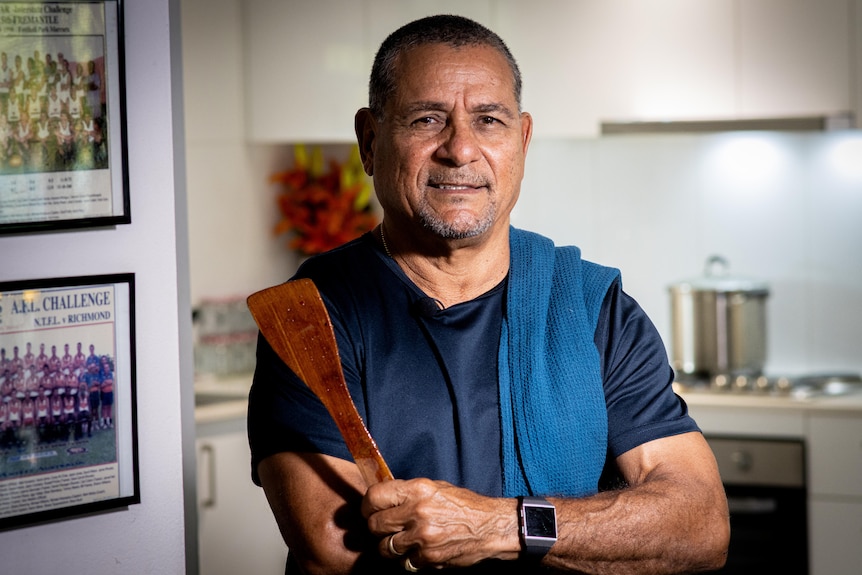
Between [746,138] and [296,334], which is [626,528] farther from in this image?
[746,138]

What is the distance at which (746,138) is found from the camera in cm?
336

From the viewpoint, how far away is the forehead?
48.8 inches

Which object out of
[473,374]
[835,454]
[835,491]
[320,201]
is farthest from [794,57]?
[473,374]

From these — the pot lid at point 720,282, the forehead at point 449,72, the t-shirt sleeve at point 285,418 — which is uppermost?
the forehead at point 449,72

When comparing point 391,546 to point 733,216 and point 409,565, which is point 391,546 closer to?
point 409,565

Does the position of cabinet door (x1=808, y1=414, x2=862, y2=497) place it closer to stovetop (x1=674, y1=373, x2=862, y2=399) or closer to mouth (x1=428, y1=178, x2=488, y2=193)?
stovetop (x1=674, y1=373, x2=862, y2=399)

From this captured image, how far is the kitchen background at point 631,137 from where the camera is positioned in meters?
3.06

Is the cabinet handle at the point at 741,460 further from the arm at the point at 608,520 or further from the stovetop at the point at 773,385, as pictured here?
the arm at the point at 608,520

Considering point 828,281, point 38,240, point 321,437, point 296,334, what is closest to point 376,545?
point 321,437

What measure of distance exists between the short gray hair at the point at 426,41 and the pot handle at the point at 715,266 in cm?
216

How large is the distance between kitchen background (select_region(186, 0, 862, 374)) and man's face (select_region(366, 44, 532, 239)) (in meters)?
1.95

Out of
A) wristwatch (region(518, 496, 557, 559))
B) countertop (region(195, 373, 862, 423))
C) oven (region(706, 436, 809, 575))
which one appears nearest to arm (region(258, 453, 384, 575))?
wristwatch (region(518, 496, 557, 559))

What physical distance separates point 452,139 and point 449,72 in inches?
3.3

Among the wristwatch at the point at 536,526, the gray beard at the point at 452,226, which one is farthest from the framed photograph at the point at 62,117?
the wristwatch at the point at 536,526
